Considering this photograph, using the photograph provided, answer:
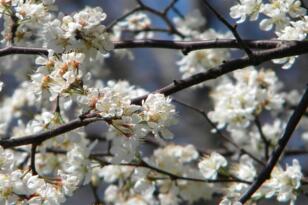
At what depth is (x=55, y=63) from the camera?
1980mm

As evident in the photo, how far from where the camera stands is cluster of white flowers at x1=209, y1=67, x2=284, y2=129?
9.68ft

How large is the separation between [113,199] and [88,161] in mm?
530

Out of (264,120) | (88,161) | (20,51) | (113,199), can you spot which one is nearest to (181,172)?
(113,199)

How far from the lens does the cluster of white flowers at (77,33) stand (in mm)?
1947

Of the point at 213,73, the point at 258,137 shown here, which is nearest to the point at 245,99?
the point at 258,137

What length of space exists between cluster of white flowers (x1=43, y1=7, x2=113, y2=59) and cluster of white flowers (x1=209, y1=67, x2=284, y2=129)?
1.09 metres

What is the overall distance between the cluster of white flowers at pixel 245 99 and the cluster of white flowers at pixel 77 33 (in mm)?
1086

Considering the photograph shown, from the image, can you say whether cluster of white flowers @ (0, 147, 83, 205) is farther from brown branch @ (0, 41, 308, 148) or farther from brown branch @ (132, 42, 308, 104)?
brown branch @ (132, 42, 308, 104)

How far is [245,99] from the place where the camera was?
295 centimetres

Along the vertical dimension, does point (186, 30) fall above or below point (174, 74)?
above

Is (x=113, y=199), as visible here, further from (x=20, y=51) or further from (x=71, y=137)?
(x=20, y=51)

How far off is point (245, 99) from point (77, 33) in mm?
1157

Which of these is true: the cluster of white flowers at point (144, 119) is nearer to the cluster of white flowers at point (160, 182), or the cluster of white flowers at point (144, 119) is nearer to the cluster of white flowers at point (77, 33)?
the cluster of white flowers at point (77, 33)

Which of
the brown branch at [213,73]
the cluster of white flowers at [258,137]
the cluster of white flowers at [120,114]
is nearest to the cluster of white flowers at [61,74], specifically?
the cluster of white flowers at [120,114]
